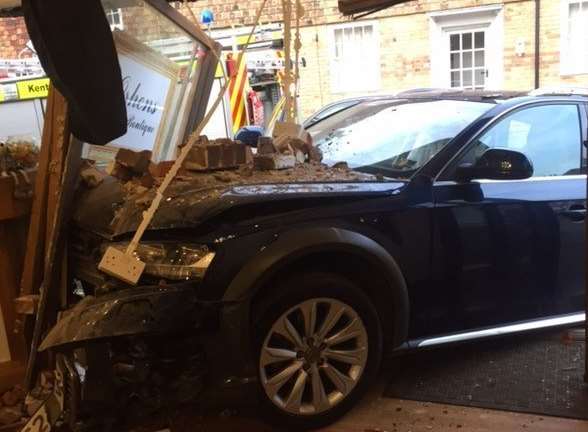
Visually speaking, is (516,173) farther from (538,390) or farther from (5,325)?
(5,325)

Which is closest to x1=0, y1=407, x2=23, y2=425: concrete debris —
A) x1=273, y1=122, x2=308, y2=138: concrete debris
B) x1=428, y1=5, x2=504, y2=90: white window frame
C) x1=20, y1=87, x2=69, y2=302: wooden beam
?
x1=20, y1=87, x2=69, y2=302: wooden beam

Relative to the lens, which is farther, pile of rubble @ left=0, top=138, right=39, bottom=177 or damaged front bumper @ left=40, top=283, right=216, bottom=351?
pile of rubble @ left=0, top=138, right=39, bottom=177

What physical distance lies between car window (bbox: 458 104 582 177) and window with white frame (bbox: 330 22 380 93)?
901cm

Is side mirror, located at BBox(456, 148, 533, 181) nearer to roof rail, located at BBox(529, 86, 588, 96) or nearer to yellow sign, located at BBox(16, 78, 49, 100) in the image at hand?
roof rail, located at BBox(529, 86, 588, 96)

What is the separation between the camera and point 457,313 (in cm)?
344

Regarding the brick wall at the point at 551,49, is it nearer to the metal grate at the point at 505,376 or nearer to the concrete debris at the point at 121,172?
the metal grate at the point at 505,376

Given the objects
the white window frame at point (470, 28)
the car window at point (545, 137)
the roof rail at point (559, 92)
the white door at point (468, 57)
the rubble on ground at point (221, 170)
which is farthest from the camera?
the white door at point (468, 57)

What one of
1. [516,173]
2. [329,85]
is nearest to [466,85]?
[329,85]

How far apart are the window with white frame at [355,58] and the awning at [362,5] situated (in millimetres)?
8905

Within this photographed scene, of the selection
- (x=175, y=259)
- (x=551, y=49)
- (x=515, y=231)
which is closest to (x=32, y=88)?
(x=175, y=259)

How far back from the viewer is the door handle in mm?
3629

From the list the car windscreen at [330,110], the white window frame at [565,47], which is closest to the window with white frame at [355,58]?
the white window frame at [565,47]

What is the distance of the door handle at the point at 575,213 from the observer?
363 centimetres

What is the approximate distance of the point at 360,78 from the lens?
42.0 feet
